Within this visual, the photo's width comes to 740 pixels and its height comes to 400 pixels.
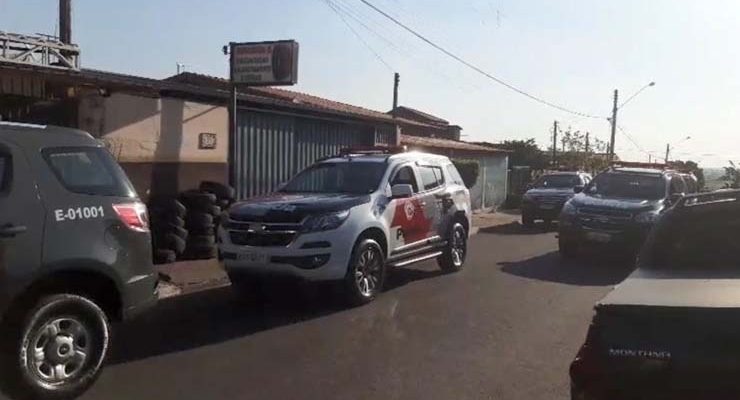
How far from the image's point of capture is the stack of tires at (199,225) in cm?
1189

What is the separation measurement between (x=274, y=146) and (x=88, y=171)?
9.85 metres

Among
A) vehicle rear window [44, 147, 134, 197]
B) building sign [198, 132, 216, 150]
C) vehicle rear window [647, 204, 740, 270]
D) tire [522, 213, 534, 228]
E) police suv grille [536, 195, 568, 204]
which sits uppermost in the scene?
building sign [198, 132, 216, 150]

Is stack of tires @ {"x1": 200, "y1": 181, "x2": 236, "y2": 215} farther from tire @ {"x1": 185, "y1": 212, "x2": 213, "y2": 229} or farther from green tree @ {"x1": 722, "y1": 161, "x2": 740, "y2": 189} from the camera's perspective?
green tree @ {"x1": 722, "y1": 161, "x2": 740, "y2": 189}

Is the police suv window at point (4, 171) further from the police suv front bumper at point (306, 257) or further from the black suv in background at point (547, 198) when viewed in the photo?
the black suv in background at point (547, 198)

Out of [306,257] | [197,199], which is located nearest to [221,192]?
[197,199]

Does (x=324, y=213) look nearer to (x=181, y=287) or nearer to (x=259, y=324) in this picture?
(x=259, y=324)

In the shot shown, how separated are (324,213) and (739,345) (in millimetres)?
5878

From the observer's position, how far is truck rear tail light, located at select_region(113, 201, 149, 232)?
595cm

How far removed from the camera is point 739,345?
3.21 metres

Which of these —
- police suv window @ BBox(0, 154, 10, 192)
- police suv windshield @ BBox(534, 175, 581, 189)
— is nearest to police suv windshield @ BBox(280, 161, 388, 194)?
police suv window @ BBox(0, 154, 10, 192)

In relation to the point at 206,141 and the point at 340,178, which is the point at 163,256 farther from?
the point at 206,141

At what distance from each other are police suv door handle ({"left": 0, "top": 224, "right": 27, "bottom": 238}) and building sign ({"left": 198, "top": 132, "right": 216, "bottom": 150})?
8.61m

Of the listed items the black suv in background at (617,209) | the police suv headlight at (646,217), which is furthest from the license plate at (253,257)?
the police suv headlight at (646,217)

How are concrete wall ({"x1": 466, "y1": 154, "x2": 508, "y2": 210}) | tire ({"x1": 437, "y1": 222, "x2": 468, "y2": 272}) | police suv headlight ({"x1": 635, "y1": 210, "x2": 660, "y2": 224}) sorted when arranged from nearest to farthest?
1. tire ({"x1": 437, "y1": 222, "x2": 468, "y2": 272})
2. police suv headlight ({"x1": 635, "y1": 210, "x2": 660, "y2": 224})
3. concrete wall ({"x1": 466, "y1": 154, "x2": 508, "y2": 210})
